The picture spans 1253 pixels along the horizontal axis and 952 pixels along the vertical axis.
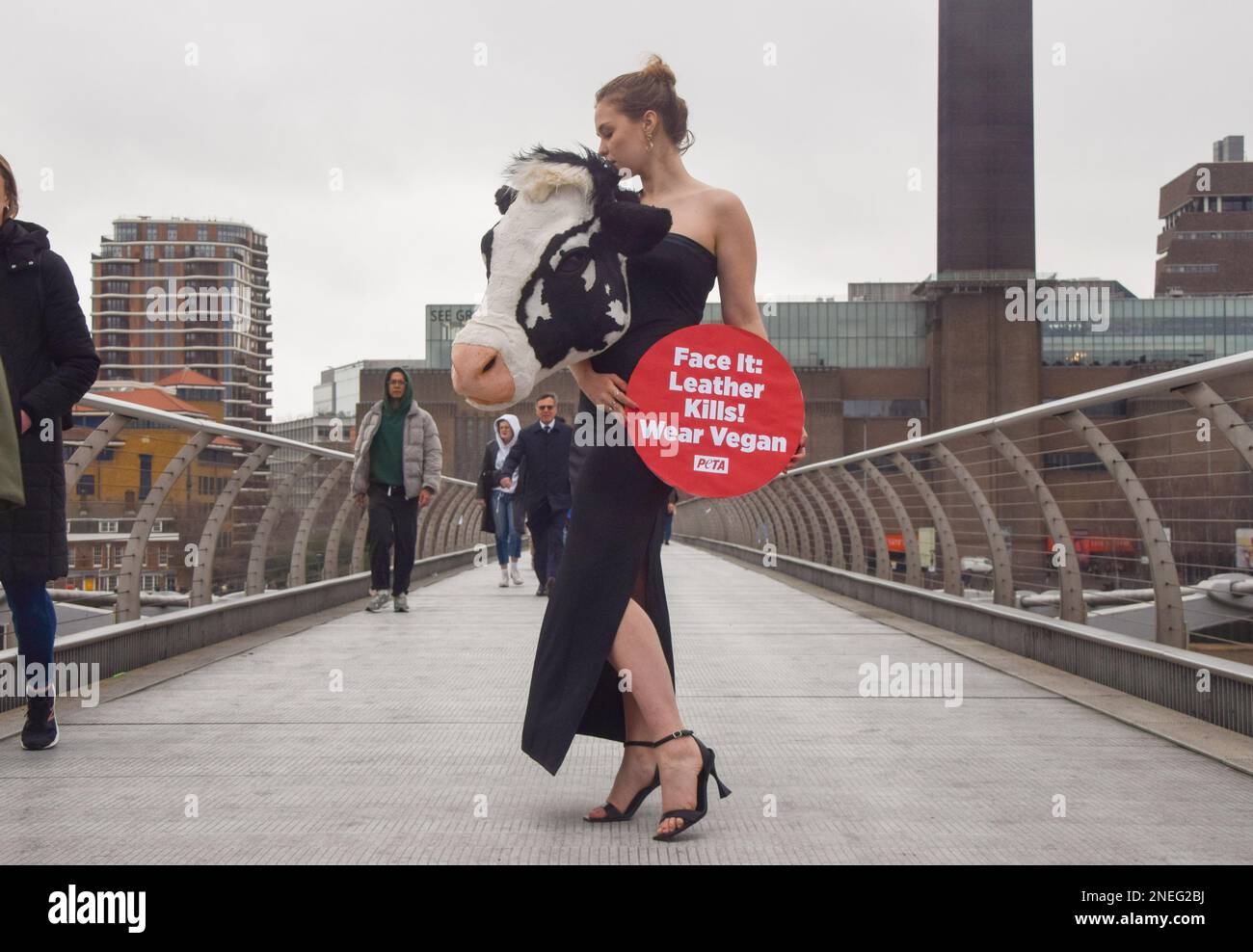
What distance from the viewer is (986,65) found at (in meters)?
76.9

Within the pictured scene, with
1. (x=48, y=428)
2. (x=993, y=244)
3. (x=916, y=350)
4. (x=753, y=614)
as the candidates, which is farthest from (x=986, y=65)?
(x=48, y=428)

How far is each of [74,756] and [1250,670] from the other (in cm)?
367

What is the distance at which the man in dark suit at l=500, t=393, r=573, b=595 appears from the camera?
1074 centimetres

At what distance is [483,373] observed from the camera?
280 centimetres

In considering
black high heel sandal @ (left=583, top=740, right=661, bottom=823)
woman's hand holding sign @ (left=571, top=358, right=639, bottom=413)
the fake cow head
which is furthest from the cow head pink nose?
black high heel sandal @ (left=583, top=740, right=661, bottom=823)

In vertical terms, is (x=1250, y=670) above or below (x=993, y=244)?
below

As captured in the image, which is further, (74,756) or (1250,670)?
(1250,670)

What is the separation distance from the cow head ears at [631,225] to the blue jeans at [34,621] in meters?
2.25

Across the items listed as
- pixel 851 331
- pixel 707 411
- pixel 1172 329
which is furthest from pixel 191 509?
pixel 1172 329

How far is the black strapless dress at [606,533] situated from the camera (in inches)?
120

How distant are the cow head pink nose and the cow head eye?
26 centimetres

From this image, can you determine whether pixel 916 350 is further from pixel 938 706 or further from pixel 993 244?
pixel 938 706
